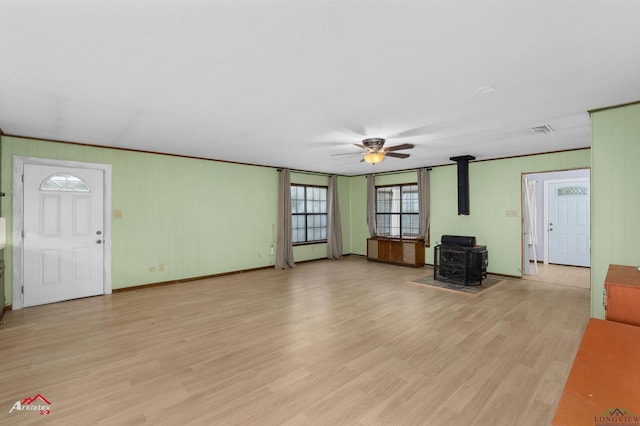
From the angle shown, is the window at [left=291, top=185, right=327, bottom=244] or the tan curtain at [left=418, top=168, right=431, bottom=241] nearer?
the tan curtain at [left=418, top=168, right=431, bottom=241]

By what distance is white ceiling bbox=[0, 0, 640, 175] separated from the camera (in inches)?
67.9

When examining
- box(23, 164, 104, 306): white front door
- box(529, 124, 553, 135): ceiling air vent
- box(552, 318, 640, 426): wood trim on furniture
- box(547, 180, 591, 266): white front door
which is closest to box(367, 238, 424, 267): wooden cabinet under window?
box(547, 180, 591, 266): white front door

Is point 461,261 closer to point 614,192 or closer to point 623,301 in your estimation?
point 614,192

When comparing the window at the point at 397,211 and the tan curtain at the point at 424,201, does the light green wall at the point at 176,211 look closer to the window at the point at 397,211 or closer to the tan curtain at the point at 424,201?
the window at the point at 397,211

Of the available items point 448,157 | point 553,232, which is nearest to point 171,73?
point 448,157

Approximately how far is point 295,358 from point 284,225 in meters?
4.75

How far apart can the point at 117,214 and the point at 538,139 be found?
23.1 feet

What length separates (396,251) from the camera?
25.7 feet

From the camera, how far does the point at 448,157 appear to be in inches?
247

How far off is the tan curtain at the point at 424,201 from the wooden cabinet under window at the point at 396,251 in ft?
0.99

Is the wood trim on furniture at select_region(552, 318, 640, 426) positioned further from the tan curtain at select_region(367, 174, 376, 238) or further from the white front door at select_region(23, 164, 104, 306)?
the tan curtain at select_region(367, 174, 376, 238)

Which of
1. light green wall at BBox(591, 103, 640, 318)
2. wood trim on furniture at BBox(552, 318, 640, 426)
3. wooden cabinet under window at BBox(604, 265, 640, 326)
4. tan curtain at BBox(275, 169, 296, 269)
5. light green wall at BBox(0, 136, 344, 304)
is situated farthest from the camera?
tan curtain at BBox(275, 169, 296, 269)

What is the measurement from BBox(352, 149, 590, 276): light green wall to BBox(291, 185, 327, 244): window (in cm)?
301

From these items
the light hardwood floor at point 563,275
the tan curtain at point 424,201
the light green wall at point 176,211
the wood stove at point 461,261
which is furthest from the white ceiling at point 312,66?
the tan curtain at point 424,201
